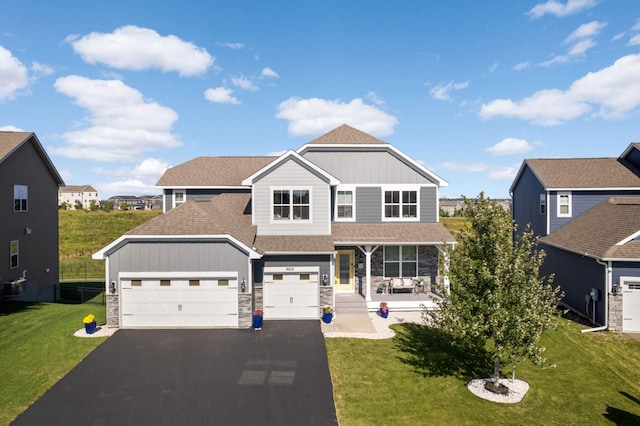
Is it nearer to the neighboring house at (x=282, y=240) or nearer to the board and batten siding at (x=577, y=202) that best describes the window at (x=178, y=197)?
the neighboring house at (x=282, y=240)

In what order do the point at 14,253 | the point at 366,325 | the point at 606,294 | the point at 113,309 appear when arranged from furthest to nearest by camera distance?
the point at 14,253 → the point at 366,325 → the point at 113,309 → the point at 606,294

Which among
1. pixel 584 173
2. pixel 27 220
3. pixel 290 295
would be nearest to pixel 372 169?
pixel 290 295

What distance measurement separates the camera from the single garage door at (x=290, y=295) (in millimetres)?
15906

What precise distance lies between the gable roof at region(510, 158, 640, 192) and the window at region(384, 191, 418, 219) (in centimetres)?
898

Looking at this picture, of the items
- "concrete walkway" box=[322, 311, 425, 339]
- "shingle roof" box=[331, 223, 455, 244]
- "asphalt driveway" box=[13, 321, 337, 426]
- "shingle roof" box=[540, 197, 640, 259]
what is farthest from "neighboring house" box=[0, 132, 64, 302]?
"shingle roof" box=[540, 197, 640, 259]

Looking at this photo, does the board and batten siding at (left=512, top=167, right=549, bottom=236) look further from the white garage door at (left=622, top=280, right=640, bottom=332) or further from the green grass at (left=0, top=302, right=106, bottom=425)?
the green grass at (left=0, top=302, right=106, bottom=425)

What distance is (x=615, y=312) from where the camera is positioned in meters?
14.3

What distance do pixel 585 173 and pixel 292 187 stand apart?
62.0 feet

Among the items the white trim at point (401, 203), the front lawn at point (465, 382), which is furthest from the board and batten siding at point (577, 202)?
the front lawn at point (465, 382)

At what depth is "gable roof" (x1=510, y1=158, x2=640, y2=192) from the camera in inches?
850

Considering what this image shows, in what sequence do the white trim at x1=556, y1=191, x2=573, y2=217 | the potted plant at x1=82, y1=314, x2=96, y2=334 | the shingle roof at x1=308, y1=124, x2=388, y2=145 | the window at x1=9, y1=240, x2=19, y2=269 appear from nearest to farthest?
the potted plant at x1=82, y1=314, x2=96, y2=334
the window at x1=9, y1=240, x2=19, y2=269
the shingle roof at x1=308, y1=124, x2=388, y2=145
the white trim at x1=556, y1=191, x2=573, y2=217

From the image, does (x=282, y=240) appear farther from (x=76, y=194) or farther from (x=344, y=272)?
(x=76, y=194)

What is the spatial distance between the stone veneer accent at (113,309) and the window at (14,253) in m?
9.52

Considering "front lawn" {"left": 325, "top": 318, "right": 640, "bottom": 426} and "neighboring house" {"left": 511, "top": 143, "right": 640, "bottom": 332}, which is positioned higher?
"neighboring house" {"left": 511, "top": 143, "right": 640, "bottom": 332}
